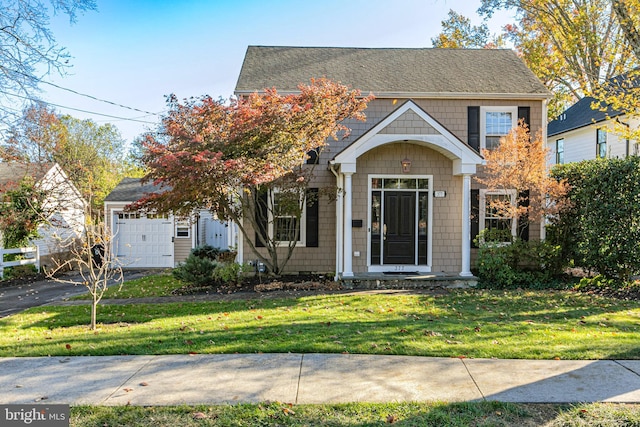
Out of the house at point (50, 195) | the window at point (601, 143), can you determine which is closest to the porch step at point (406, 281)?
the house at point (50, 195)

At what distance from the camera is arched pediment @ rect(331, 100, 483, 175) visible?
1108cm

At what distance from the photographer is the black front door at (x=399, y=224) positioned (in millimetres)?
12250

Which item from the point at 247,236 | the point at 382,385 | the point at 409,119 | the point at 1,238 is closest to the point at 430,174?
the point at 409,119

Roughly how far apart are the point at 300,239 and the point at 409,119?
451 cm

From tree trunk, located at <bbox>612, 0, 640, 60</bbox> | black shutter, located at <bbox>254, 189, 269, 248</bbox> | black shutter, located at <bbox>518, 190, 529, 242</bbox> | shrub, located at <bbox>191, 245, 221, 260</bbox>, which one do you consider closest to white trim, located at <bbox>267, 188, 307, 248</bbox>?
black shutter, located at <bbox>254, 189, 269, 248</bbox>

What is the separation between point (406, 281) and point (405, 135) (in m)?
3.57

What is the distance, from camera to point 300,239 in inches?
512

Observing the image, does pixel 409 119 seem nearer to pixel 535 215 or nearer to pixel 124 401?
pixel 535 215

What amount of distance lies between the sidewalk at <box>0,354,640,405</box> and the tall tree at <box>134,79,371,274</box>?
4.91 m

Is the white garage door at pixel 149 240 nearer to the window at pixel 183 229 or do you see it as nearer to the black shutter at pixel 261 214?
the window at pixel 183 229

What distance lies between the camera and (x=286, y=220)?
1283 centimetres

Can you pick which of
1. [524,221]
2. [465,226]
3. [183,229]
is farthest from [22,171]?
[524,221]

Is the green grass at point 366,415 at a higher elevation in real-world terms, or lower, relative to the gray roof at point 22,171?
lower

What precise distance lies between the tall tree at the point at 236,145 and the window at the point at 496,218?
14.7ft
